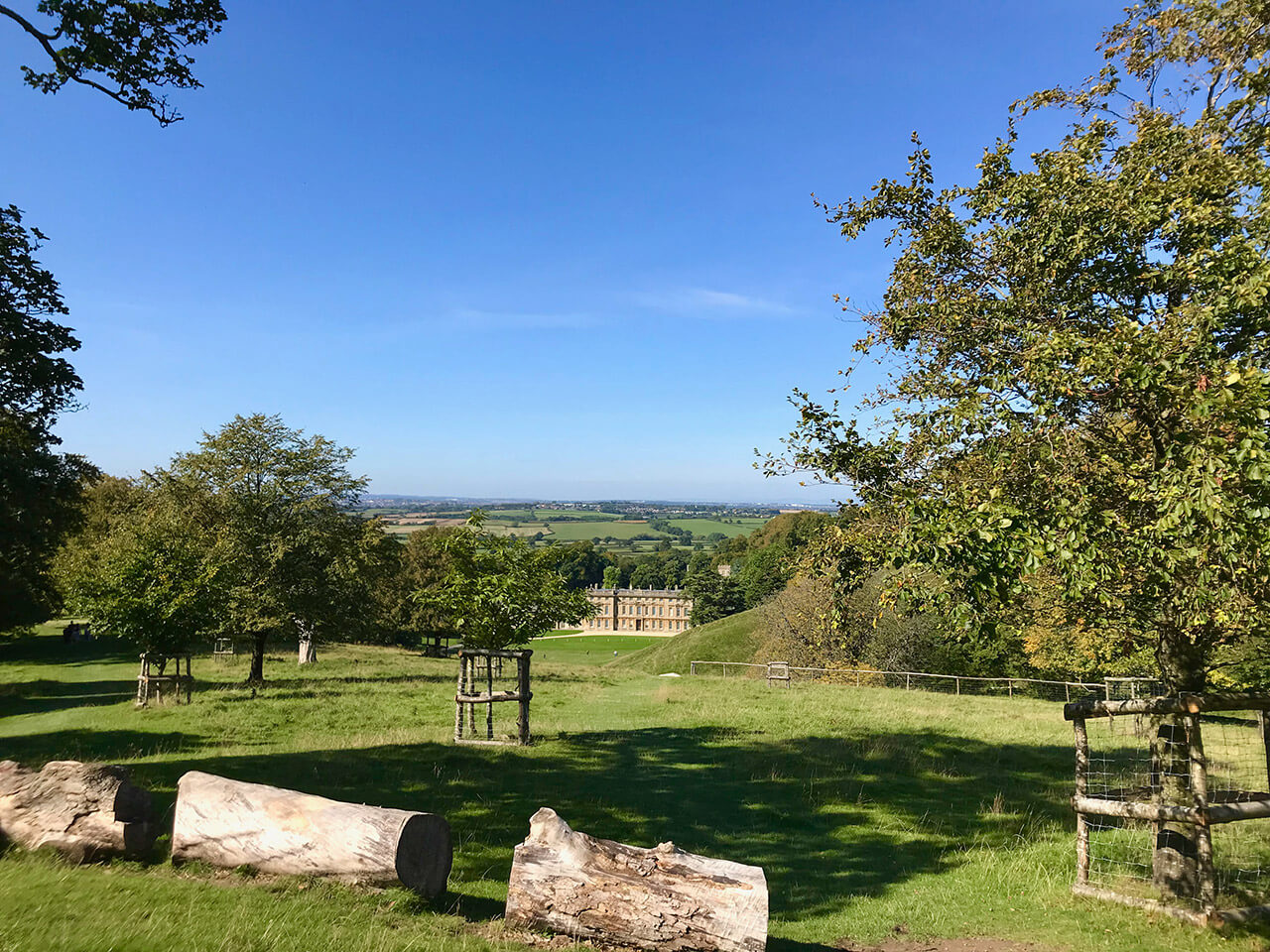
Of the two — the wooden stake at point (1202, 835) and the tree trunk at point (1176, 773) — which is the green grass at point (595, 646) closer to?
the tree trunk at point (1176, 773)

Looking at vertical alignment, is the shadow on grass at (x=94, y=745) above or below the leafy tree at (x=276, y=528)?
below

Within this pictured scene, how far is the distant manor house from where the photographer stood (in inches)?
6245

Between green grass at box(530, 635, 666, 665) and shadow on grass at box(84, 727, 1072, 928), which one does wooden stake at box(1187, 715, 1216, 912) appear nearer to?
shadow on grass at box(84, 727, 1072, 928)

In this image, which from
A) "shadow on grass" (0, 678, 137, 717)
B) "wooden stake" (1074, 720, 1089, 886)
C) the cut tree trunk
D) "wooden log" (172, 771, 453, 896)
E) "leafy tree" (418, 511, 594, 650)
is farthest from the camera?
"shadow on grass" (0, 678, 137, 717)

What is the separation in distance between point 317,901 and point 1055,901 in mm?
7776

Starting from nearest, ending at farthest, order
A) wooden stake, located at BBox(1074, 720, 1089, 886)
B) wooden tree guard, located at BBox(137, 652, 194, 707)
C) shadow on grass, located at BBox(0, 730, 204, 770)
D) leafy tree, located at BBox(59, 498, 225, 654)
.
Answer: wooden stake, located at BBox(1074, 720, 1089, 886), shadow on grass, located at BBox(0, 730, 204, 770), wooden tree guard, located at BBox(137, 652, 194, 707), leafy tree, located at BBox(59, 498, 225, 654)

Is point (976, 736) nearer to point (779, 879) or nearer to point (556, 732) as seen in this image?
point (556, 732)

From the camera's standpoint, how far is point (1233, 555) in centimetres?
587

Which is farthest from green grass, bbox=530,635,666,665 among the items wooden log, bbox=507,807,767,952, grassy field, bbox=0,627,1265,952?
wooden log, bbox=507,807,767,952

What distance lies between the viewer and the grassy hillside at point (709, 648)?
6786 centimetres

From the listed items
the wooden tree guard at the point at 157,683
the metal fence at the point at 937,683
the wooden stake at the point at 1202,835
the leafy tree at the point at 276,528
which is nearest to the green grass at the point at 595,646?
the metal fence at the point at 937,683

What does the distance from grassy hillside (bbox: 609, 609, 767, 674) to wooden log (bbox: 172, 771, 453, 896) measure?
58.6m

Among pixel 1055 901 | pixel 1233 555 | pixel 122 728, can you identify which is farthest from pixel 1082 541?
pixel 122 728

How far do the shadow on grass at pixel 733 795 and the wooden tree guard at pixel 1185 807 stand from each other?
2.11m
